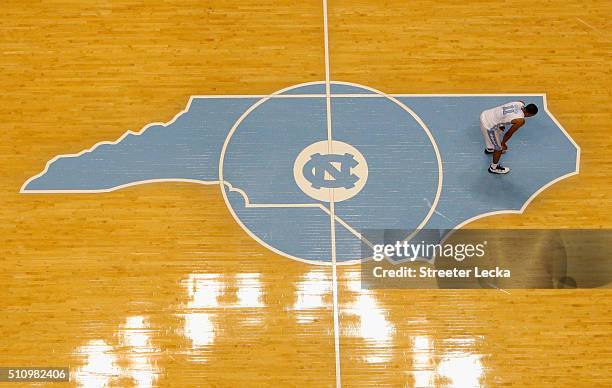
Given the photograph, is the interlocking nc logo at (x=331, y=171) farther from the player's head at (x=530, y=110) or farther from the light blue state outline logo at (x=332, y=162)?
the player's head at (x=530, y=110)

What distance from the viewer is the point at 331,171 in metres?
10.9

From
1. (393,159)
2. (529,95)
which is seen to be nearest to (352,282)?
(393,159)

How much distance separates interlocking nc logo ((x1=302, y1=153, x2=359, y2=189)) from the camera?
1085 cm

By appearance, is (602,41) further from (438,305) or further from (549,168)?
(438,305)

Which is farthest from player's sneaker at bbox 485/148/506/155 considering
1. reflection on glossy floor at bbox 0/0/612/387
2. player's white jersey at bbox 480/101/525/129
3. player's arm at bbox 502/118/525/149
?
reflection on glossy floor at bbox 0/0/612/387

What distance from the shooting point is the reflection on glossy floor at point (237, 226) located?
390 inches

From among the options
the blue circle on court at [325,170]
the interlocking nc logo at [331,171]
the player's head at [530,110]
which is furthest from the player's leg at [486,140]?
the interlocking nc logo at [331,171]

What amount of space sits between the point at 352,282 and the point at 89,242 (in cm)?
405

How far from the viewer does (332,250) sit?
413 inches

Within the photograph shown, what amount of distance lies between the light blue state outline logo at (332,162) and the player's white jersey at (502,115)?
446 mm

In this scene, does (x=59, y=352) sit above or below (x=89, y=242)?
below

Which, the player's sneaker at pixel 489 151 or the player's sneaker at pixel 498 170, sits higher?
the player's sneaker at pixel 489 151

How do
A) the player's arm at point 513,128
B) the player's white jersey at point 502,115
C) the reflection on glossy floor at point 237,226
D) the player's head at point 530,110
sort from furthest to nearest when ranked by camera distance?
the player's white jersey at point 502,115 → the player's arm at point 513,128 → the player's head at point 530,110 → the reflection on glossy floor at point 237,226

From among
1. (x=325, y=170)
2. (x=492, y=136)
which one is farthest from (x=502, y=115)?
(x=325, y=170)
